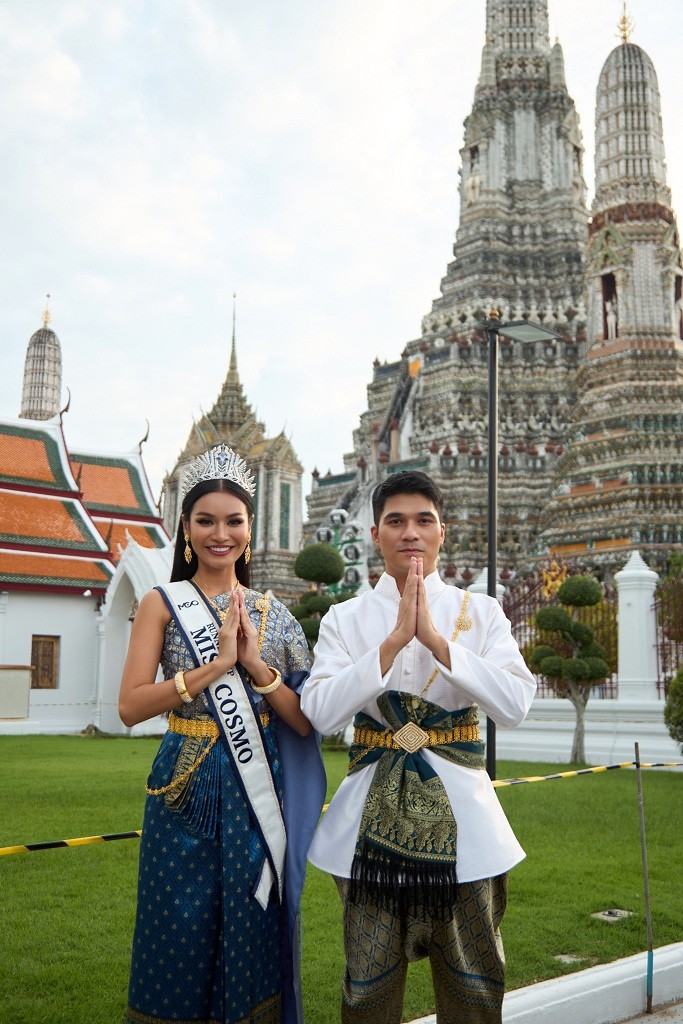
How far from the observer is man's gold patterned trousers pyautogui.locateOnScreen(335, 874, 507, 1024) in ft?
8.05

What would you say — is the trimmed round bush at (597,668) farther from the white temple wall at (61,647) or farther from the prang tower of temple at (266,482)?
the prang tower of temple at (266,482)

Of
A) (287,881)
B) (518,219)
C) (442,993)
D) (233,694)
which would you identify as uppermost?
(518,219)

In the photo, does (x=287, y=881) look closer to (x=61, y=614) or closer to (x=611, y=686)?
(x=611, y=686)

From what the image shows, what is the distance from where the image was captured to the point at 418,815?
7.88ft

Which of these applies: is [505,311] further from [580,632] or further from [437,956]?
[437,956]

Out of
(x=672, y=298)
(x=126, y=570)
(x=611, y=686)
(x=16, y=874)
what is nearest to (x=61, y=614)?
(x=126, y=570)

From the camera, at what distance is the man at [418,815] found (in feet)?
7.93

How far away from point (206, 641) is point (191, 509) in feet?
1.39

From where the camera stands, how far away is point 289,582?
38406mm

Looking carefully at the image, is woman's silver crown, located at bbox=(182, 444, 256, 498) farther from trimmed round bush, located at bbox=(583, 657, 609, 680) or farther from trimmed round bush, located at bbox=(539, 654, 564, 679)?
trimmed round bush, located at bbox=(583, 657, 609, 680)

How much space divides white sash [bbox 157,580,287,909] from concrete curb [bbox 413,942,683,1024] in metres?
1.20

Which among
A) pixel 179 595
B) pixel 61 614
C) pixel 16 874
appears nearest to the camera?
pixel 179 595

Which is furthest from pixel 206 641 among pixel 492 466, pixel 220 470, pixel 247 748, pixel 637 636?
pixel 637 636

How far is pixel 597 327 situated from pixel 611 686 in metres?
17.8
